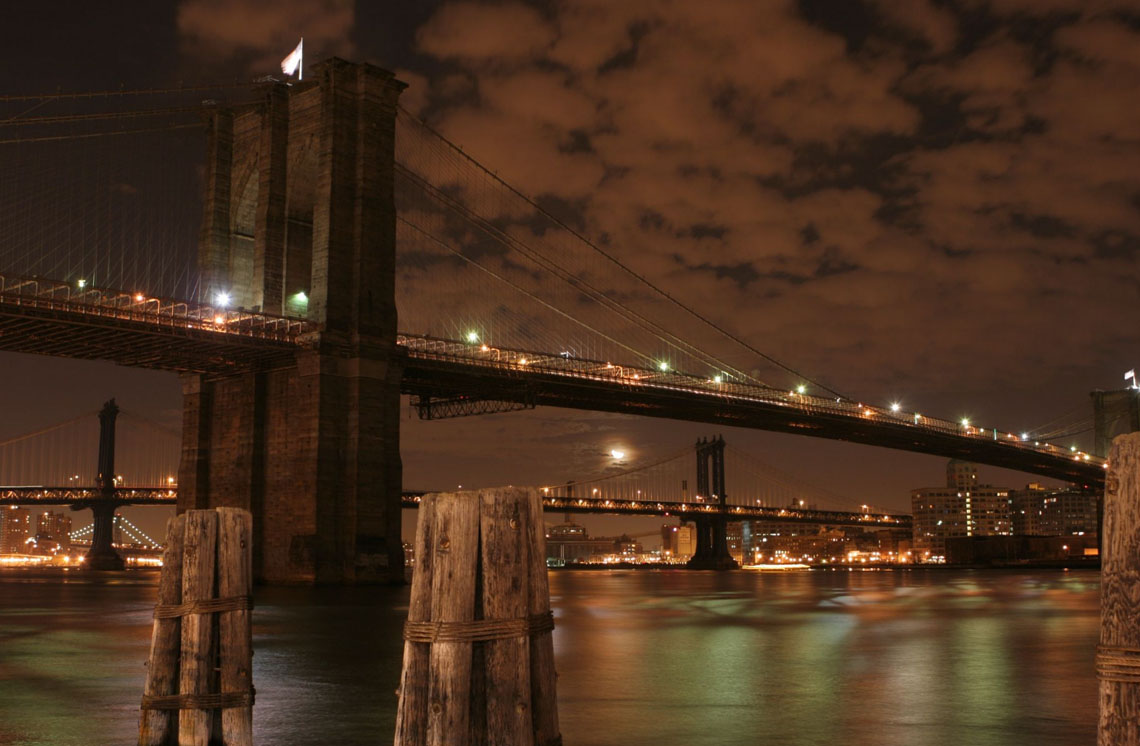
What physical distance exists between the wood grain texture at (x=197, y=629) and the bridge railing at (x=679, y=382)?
1552 inches

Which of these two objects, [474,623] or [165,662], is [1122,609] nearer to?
[474,623]

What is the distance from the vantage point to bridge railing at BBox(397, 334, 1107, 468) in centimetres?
5475

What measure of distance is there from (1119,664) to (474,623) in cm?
245

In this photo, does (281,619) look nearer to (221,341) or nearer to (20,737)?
(20,737)

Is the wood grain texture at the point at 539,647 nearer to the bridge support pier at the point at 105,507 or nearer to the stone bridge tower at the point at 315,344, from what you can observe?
the stone bridge tower at the point at 315,344

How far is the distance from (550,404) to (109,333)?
28216 mm

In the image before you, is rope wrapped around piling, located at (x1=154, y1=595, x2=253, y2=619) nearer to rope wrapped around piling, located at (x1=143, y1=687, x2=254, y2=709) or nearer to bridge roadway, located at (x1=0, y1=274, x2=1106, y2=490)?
rope wrapped around piling, located at (x1=143, y1=687, x2=254, y2=709)

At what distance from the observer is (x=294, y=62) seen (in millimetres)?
49062

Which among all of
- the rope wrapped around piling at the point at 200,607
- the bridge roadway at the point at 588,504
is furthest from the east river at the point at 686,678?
the bridge roadway at the point at 588,504

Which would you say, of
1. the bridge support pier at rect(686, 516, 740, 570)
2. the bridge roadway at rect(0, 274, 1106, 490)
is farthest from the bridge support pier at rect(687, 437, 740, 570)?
the bridge roadway at rect(0, 274, 1106, 490)

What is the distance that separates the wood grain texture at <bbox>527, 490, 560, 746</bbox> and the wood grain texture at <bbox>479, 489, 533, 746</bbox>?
0.09 metres

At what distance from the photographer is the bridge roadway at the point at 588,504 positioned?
10112 cm

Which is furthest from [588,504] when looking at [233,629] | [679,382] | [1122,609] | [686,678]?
[1122,609]

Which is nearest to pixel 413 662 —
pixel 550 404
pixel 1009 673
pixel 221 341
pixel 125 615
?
pixel 1009 673
